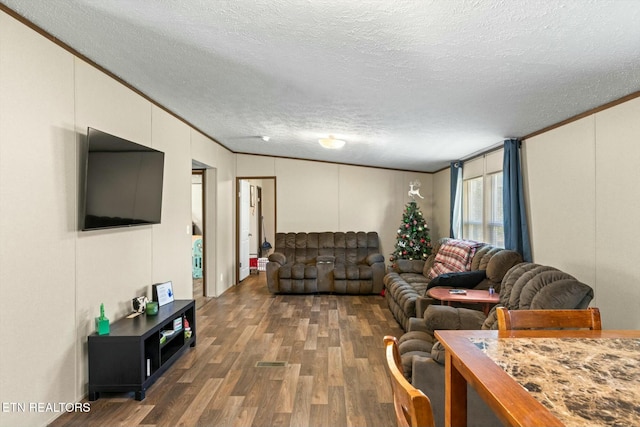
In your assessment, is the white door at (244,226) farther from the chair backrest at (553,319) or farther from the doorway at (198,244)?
the chair backrest at (553,319)

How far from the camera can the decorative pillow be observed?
4387 millimetres

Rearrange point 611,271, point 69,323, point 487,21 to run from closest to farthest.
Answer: point 487,21 → point 69,323 → point 611,271

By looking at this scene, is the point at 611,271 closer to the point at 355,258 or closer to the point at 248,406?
the point at 248,406

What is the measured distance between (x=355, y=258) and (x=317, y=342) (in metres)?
3.29

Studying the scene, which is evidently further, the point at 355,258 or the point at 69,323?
the point at 355,258

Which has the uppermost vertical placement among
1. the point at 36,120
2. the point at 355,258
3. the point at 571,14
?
the point at 571,14

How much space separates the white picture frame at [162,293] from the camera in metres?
3.88

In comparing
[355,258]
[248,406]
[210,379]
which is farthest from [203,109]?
[355,258]

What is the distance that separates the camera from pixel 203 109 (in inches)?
170

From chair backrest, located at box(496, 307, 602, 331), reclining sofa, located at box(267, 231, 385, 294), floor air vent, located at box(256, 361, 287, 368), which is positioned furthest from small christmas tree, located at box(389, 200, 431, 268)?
chair backrest, located at box(496, 307, 602, 331)

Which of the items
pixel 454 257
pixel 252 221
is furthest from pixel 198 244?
pixel 454 257

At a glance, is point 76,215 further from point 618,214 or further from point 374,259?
point 374,259

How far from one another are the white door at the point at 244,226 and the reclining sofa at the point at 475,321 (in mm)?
4957

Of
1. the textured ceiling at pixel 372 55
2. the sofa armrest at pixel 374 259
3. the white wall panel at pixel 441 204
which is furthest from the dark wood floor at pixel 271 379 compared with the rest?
the white wall panel at pixel 441 204
